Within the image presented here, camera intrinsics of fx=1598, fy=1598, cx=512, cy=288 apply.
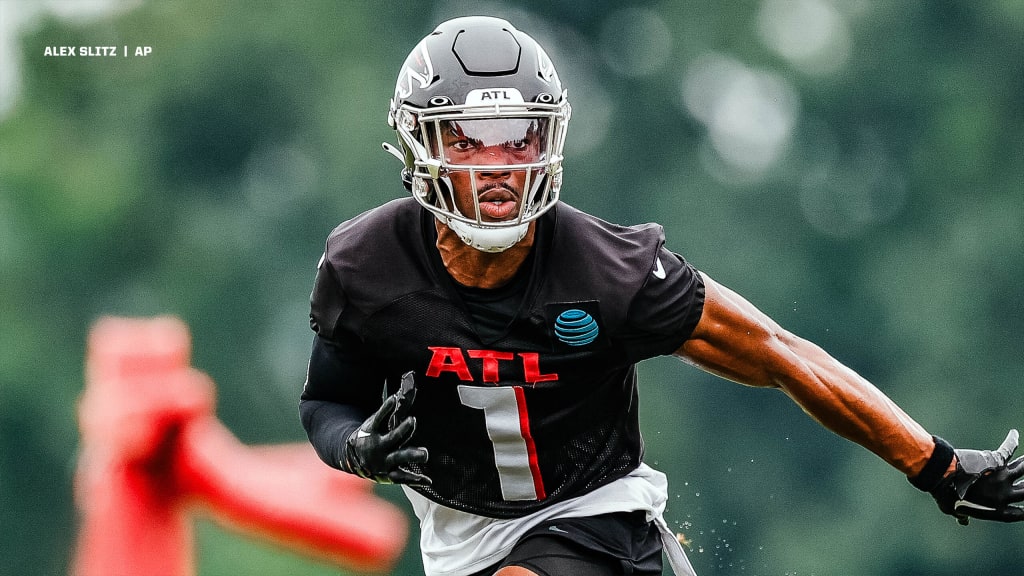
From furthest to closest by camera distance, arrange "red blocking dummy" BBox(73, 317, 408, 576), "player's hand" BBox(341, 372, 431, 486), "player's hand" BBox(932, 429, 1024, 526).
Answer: "red blocking dummy" BBox(73, 317, 408, 576) → "player's hand" BBox(932, 429, 1024, 526) → "player's hand" BBox(341, 372, 431, 486)

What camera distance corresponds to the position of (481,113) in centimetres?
356

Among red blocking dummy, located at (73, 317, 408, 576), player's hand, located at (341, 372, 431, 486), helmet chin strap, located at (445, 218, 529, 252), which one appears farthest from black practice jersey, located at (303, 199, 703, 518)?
red blocking dummy, located at (73, 317, 408, 576)

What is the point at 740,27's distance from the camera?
10.9 m

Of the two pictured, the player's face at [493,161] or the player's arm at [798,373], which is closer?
the player's face at [493,161]

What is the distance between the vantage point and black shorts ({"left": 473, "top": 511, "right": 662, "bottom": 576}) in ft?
11.8

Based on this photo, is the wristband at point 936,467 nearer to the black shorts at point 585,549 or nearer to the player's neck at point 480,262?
the black shorts at point 585,549

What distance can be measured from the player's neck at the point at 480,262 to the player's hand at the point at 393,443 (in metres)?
0.40

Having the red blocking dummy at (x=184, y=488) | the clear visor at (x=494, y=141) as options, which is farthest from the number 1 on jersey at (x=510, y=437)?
the red blocking dummy at (x=184, y=488)

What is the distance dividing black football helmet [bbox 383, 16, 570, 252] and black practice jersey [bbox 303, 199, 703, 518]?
0.44 feet

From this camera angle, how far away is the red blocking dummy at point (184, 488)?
8188 millimetres

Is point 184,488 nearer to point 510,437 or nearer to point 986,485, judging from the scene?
point 510,437

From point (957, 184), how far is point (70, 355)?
5729 mm

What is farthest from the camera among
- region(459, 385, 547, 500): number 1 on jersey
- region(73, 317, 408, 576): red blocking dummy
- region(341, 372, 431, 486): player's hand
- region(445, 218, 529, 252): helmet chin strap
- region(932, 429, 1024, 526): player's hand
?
region(73, 317, 408, 576): red blocking dummy

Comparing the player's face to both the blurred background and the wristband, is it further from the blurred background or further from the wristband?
the blurred background
